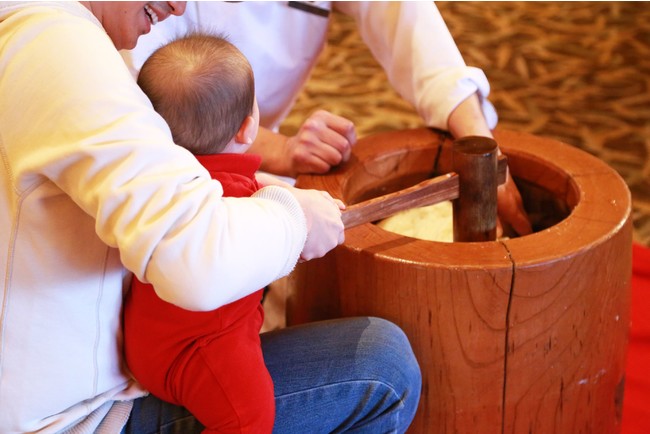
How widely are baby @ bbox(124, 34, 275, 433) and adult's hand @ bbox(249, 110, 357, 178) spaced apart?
38 centimetres

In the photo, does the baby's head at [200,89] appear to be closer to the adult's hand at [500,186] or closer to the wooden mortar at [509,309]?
the wooden mortar at [509,309]

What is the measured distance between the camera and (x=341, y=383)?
1.05 m

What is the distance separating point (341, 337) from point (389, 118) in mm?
Answer: 1908

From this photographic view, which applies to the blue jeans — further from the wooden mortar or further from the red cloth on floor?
the red cloth on floor

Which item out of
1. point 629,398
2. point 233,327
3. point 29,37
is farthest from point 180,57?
point 629,398

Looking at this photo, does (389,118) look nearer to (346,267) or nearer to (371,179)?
(371,179)

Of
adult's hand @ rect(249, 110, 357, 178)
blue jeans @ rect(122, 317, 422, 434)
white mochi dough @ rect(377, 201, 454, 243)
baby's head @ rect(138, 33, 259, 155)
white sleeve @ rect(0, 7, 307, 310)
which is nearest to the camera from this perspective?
white sleeve @ rect(0, 7, 307, 310)

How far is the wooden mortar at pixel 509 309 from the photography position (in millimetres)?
1088

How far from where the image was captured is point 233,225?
0.81m

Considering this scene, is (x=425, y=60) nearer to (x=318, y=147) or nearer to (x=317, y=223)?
(x=318, y=147)

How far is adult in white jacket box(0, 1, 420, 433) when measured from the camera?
0.76 m

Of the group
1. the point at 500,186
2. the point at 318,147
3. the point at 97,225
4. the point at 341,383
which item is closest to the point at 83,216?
the point at 97,225

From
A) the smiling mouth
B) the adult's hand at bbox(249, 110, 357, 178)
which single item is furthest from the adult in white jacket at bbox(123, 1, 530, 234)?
the smiling mouth

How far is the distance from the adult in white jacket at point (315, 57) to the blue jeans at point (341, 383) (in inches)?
14.2
